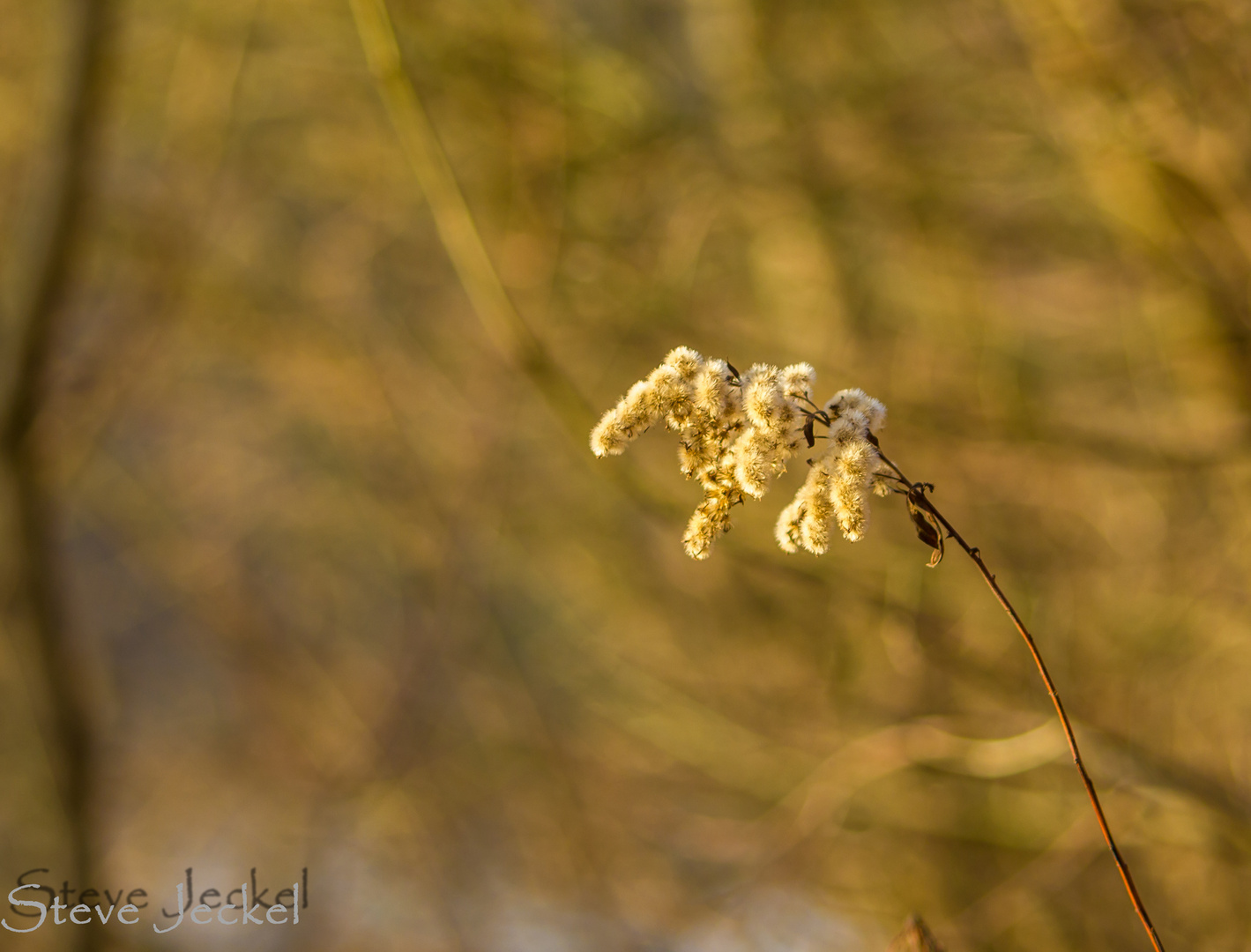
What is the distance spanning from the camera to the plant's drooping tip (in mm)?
688

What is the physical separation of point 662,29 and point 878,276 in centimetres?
115

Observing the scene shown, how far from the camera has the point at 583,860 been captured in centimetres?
294

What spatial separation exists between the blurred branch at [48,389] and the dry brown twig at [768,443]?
4.74 ft

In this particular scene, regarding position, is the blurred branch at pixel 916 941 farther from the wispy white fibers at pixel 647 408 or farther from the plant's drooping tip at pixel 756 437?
the wispy white fibers at pixel 647 408

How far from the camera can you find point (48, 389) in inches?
69.6

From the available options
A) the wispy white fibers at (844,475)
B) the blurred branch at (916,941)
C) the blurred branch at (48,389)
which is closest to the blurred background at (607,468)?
the blurred branch at (48,389)

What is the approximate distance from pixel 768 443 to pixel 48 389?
6.22 ft

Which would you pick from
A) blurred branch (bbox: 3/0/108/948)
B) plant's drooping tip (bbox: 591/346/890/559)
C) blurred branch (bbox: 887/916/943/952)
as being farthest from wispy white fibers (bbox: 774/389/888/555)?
blurred branch (bbox: 3/0/108/948)

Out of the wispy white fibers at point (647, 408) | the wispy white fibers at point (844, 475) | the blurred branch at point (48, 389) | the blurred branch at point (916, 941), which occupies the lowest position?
the blurred branch at point (916, 941)

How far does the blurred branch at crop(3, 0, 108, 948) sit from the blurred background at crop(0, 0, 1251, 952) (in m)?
0.01

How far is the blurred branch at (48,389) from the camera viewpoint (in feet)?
4.83

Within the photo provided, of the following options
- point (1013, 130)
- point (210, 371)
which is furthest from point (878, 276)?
point (210, 371)

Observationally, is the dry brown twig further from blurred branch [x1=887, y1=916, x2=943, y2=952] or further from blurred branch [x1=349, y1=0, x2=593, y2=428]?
blurred branch [x1=349, y1=0, x2=593, y2=428]

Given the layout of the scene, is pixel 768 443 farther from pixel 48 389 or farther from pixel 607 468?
pixel 48 389
